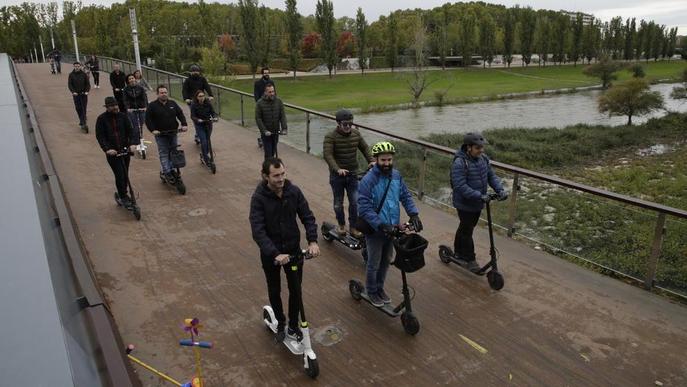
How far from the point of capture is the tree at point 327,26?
6550 centimetres

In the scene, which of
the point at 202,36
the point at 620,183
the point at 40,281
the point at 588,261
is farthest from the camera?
the point at 202,36

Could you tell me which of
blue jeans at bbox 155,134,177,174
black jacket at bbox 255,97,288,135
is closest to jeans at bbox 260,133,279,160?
black jacket at bbox 255,97,288,135

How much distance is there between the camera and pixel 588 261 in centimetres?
659

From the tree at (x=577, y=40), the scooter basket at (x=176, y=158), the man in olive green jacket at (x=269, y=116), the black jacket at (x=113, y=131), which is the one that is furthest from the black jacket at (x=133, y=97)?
the tree at (x=577, y=40)

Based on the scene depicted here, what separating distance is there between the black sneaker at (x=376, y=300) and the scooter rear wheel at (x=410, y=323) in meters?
0.36

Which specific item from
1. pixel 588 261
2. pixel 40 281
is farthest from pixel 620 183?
pixel 40 281

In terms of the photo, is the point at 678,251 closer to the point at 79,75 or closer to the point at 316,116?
the point at 316,116

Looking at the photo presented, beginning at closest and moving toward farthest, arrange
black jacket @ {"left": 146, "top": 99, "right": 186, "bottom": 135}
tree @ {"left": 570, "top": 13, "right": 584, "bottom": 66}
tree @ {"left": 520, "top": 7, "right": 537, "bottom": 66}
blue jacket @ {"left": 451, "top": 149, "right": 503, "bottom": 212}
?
blue jacket @ {"left": 451, "top": 149, "right": 503, "bottom": 212} < black jacket @ {"left": 146, "top": 99, "right": 186, "bottom": 135} < tree @ {"left": 520, "top": 7, "right": 537, "bottom": 66} < tree @ {"left": 570, "top": 13, "right": 584, "bottom": 66}

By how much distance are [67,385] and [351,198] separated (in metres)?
5.32

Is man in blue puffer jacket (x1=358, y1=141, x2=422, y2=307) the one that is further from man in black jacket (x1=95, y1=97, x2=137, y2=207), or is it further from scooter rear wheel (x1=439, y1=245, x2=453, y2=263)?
man in black jacket (x1=95, y1=97, x2=137, y2=207)

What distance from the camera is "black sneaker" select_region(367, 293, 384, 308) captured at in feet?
17.5

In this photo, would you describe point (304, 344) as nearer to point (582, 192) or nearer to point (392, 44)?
point (582, 192)

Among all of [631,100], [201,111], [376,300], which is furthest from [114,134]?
[631,100]

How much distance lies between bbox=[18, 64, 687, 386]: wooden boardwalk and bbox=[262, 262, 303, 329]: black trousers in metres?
0.31
